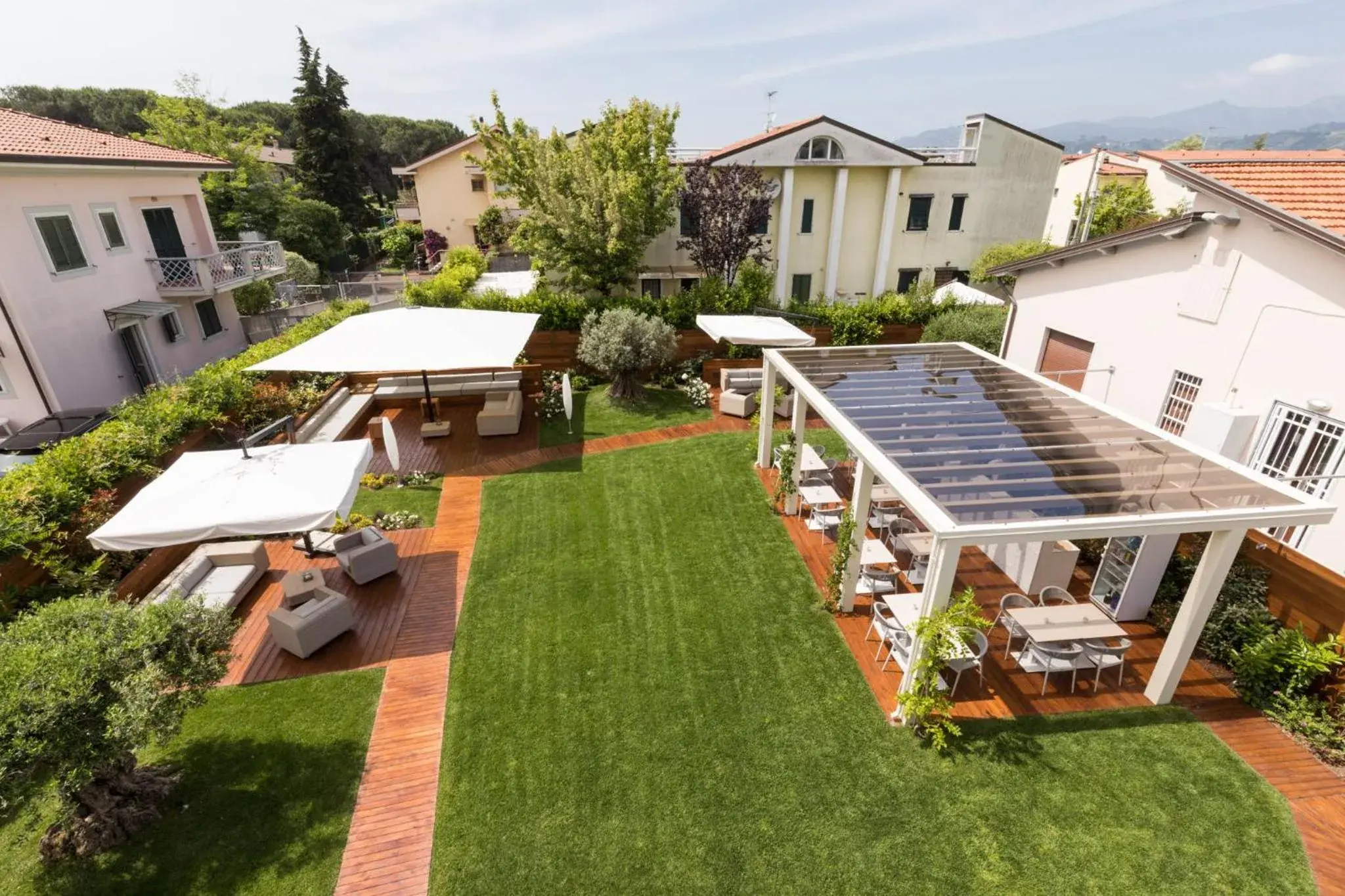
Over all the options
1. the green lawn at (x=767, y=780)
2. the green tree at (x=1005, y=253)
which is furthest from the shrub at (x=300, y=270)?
the green tree at (x=1005, y=253)

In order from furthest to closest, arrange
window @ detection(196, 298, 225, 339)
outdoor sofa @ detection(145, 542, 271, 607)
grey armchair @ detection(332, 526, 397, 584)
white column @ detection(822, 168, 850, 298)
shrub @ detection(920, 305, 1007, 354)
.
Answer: white column @ detection(822, 168, 850, 298)
window @ detection(196, 298, 225, 339)
shrub @ detection(920, 305, 1007, 354)
grey armchair @ detection(332, 526, 397, 584)
outdoor sofa @ detection(145, 542, 271, 607)

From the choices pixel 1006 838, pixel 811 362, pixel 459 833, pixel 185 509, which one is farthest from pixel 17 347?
pixel 1006 838

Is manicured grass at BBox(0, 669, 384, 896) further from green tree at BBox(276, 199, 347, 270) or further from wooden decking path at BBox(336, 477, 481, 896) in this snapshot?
green tree at BBox(276, 199, 347, 270)

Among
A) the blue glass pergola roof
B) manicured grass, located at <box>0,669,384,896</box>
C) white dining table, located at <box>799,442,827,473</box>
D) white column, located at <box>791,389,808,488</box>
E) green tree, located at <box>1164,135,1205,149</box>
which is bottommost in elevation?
manicured grass, located at <box>0,669,384,896</box>

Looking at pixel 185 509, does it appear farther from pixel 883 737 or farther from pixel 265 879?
pixel 883 737

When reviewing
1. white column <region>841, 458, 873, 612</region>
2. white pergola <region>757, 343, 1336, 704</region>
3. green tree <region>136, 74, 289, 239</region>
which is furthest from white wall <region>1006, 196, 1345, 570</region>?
green tree <region>136, 74, 289, 239</region>

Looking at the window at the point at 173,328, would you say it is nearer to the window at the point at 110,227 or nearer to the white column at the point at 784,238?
the window at the point at 110,227

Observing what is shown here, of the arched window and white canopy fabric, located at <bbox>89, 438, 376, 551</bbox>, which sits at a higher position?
the arched window
